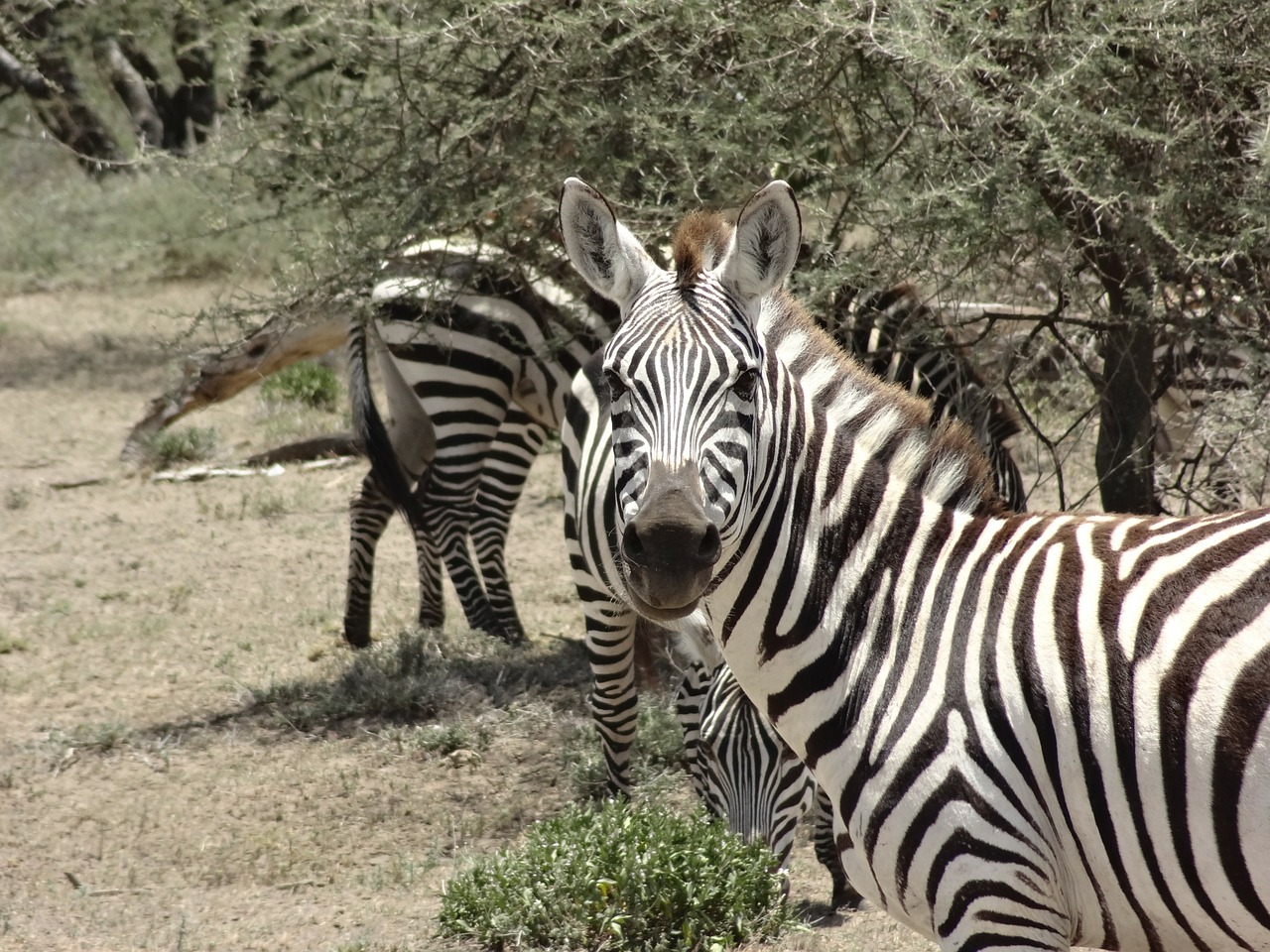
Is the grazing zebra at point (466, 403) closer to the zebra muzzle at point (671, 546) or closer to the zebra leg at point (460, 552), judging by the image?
the zebra leg at point (460, 552)

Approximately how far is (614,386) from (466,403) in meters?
4.46

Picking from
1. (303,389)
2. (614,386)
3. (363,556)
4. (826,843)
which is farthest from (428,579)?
(614,386)

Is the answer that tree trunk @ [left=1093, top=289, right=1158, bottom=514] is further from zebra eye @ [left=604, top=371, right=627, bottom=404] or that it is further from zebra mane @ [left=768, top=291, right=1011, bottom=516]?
zebra eye @ [left=604, top=371, right=627, bottom=404]

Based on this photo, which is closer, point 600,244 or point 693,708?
point 600,244

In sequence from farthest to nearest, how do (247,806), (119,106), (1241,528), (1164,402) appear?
(119,106) < (1164,402) < (247,806) < (1241,528)

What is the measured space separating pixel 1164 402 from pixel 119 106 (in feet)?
59.5

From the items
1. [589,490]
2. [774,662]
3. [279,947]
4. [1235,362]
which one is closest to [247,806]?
[279,947]

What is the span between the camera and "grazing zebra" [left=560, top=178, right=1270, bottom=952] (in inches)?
99.9

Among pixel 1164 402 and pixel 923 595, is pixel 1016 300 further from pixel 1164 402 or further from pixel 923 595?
pixel 923 595

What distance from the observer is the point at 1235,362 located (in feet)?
19.5

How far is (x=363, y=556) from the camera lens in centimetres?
755

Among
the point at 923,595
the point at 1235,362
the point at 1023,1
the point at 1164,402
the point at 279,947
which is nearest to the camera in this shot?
the point at 923,595

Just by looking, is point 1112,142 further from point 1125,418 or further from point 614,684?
point 614,684

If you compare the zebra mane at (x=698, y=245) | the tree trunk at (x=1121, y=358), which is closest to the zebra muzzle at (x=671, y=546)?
the zebra mane at (x=698, y=245)
